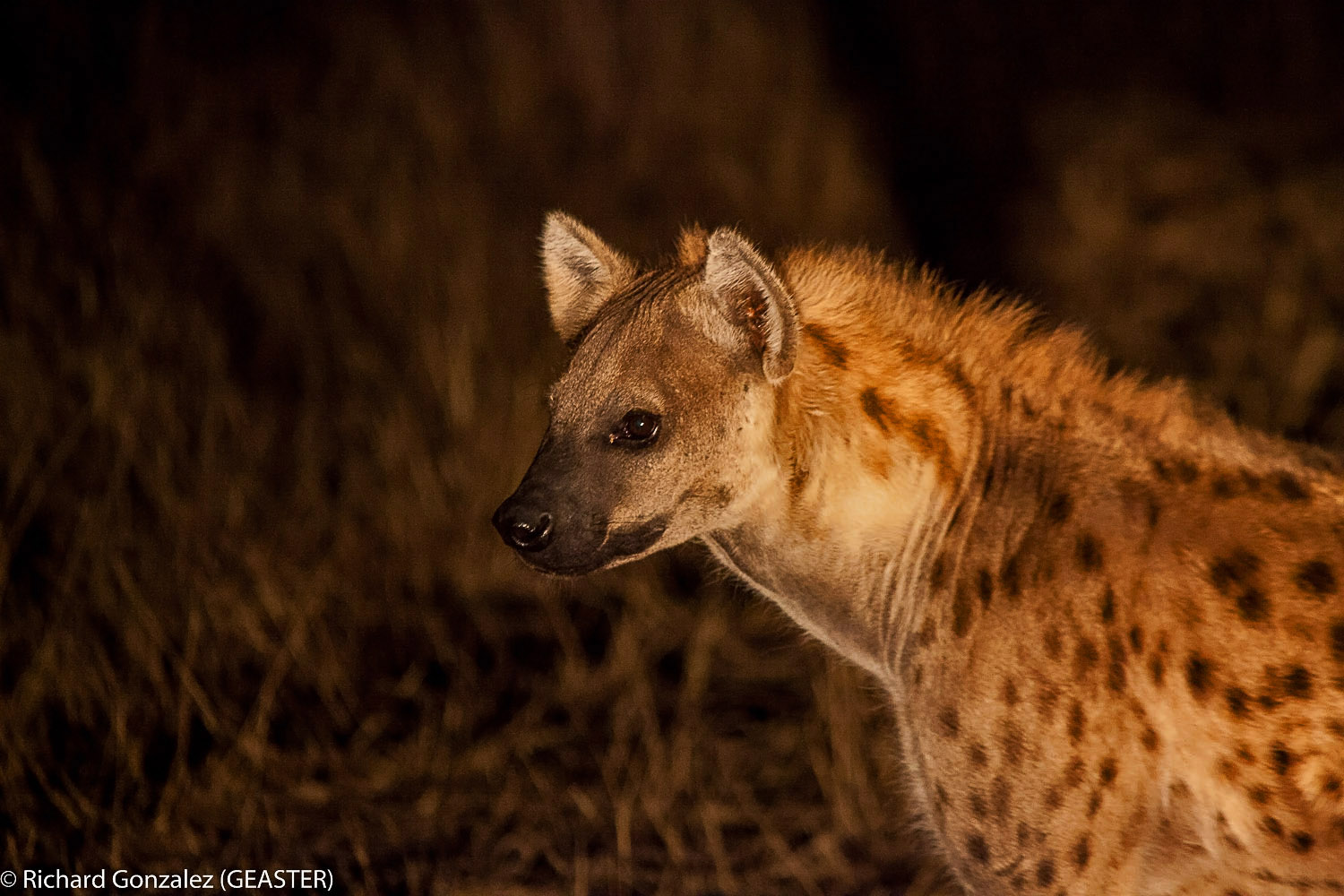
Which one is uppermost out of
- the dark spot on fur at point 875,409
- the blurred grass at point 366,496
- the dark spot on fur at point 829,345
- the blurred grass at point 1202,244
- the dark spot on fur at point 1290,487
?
the blurred grass at point 1202,244

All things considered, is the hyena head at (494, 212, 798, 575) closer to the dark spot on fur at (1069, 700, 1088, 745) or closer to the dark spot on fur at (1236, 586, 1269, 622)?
the dark spot on fur at (1069, 700, 1088, 745)

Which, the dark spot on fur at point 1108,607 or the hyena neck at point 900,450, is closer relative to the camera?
the dark spot on fur at point 1108,607

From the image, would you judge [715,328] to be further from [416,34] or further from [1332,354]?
[416,34]

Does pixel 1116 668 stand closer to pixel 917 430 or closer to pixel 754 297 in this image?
pixel 917 430

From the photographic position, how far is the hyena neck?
2.20 metres

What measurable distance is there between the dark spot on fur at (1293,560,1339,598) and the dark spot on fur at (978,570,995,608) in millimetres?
399

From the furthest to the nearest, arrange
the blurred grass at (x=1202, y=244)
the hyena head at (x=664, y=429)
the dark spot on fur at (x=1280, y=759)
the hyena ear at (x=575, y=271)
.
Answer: the blurred grass at (x=1202, y=244) → the hyena ear at (x=575, y=271) → the hyena head at (x=664, y=429) → the dark spot on fur at (x=1280, y=759)

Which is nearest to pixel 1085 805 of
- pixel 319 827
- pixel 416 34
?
pixel 319 827

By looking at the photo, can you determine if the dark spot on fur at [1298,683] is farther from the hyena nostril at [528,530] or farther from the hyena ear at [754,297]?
the hyena nostril at [528,530]

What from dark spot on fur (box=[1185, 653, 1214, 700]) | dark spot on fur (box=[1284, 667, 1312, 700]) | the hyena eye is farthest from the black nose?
dark spot on fur (box=[1284, 667, 1312, 700])

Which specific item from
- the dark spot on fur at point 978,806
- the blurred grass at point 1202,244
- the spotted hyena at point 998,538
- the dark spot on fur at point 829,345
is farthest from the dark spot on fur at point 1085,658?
the blurred grass at point 1202,244

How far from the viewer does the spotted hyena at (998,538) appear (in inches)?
76.0

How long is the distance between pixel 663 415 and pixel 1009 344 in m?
0.57

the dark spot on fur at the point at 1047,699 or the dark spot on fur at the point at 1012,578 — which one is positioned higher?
the dark spot on fur at the point at 1012,578
